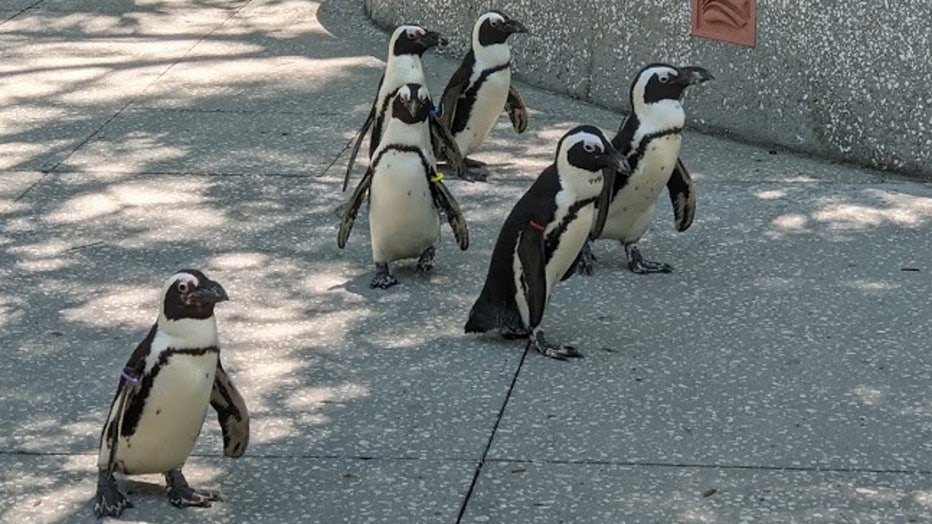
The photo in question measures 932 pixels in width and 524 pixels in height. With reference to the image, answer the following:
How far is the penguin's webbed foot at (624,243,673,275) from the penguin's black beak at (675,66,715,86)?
2.16 ft

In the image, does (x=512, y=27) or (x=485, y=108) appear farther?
(x=485, y=108)

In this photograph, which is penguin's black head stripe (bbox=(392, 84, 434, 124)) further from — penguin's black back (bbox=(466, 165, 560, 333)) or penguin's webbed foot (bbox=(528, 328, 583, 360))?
penguin's webbed foot (bbox=(528, 328, 583, 360))

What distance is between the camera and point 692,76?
A: 6.43 m

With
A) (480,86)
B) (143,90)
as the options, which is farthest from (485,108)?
(143,90)

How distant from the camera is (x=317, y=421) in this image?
5.42 meters

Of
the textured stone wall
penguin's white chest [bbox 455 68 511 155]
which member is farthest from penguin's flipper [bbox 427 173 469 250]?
the textured stone wall

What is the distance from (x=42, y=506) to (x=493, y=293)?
1748 millimetres

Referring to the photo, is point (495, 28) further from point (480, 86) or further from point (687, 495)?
point (687, 495)

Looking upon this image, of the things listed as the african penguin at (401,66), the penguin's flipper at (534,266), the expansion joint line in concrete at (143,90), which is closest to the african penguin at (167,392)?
the penguin's flipper at (534,266)

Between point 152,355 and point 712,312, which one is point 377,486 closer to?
point 152,355

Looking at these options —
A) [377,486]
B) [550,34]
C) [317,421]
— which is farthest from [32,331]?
[550,34]

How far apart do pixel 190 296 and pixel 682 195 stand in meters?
2.58

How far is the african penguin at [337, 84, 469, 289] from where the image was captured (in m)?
6.38

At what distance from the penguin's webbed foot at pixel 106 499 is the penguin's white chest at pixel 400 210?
193 cm
